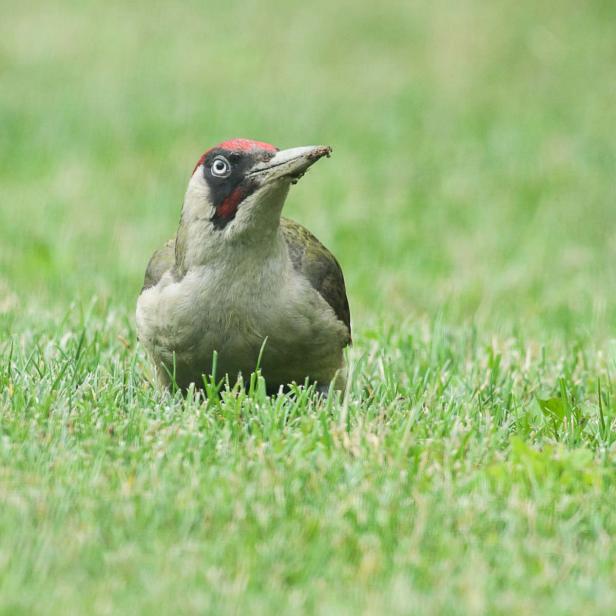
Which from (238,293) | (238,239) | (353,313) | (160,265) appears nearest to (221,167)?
(238,239)

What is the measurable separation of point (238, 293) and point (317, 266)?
0.51 metres

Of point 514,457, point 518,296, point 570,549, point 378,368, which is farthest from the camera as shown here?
point 518,296

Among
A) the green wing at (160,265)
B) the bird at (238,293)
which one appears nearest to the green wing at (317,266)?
the bird at (238,293)

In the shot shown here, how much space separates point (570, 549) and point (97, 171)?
23.2ft

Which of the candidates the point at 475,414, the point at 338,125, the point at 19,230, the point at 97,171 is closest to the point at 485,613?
the point at 475,414

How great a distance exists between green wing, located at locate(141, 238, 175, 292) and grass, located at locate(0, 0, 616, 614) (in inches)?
15.5

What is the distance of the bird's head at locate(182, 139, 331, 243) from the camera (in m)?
4.52

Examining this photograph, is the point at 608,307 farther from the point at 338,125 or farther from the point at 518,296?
the point at 338,125

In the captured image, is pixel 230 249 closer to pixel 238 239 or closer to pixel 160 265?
pixel 238 239

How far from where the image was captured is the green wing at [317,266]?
4977mm

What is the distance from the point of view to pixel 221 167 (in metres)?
4.69

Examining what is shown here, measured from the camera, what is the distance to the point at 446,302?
713 cm

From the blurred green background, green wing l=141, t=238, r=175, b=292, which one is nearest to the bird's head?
green wing l=141, t=238, r=175, b=292

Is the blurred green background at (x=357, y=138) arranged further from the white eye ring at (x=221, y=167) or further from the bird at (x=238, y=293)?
the white eye ring at (x=221, y=167)
